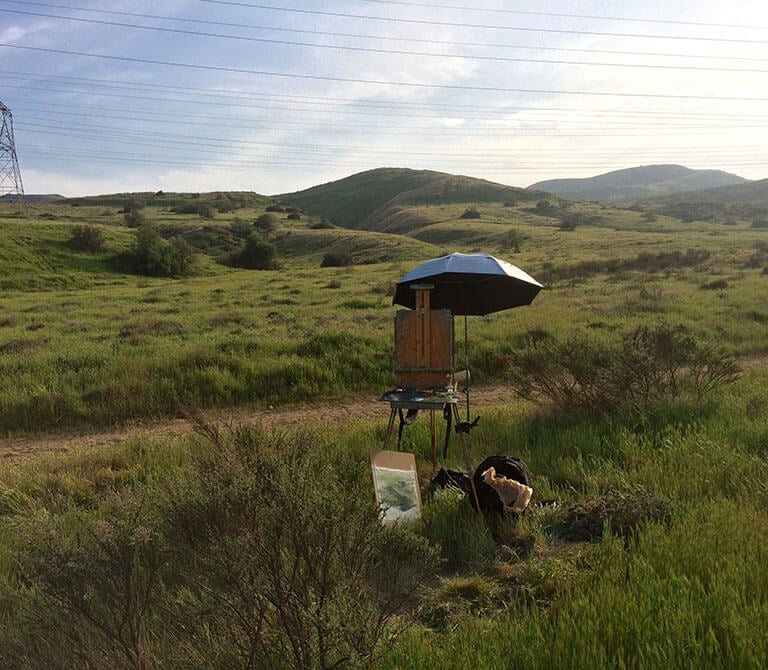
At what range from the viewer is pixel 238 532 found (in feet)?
9.14

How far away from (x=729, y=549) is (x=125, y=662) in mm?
3295

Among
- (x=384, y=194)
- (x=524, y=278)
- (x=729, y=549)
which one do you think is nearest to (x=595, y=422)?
(x=524, y=278)

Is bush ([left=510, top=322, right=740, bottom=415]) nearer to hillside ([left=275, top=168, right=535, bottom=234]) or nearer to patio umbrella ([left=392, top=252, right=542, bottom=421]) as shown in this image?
patio umbrella ([left=392, top=252, right=542, bottom=421])

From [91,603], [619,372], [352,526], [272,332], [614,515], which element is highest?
[352,526]

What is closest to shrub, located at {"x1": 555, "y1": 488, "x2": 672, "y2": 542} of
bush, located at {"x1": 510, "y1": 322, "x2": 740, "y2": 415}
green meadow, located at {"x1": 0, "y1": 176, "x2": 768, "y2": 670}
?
green meadow, located at {"x1": 0, "y1": 176, "x2": 768, "y2": 670}

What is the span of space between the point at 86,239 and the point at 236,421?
57.1 m

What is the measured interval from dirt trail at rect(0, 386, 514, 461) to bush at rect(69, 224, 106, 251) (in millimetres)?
55383

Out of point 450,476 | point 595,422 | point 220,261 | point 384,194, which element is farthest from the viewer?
point 384,194

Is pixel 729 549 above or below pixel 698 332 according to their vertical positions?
above

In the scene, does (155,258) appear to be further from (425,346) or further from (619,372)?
(425,346)

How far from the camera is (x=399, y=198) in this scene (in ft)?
527

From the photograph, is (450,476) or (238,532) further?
(450,476)

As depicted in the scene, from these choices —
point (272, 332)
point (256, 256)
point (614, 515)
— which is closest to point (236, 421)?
point (272, 332)

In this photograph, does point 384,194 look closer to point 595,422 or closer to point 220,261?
point 220,261
